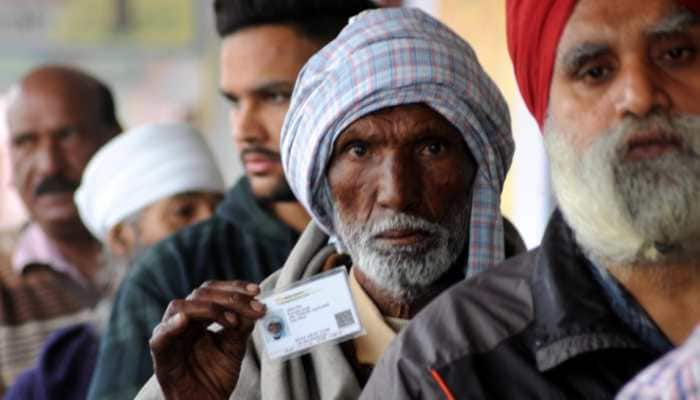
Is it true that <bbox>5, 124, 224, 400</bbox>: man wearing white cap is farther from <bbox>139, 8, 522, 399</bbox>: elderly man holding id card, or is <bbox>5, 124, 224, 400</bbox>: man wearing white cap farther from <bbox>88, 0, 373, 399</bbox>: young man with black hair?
<bbox>139, 8, 522, 399</bbox>: elderly man holding id card

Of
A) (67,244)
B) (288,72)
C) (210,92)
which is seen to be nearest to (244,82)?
(288,72)

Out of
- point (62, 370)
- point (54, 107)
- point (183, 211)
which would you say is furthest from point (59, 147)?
point (62, 370)

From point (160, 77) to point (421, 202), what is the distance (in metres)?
7.84

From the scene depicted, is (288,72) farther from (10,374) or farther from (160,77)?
(160,77)

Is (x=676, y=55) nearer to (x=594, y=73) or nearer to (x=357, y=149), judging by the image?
(x=594, y=73)

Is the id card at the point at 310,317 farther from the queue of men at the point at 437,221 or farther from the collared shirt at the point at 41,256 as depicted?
the collared shirt at the point at 41,256

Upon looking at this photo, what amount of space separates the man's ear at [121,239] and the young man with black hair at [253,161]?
1405 mm

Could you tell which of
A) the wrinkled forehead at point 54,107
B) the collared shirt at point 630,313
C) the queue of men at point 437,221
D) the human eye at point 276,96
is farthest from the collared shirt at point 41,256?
the collared shirt at point 630,313

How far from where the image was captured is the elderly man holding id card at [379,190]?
3094mm

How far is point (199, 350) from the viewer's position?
3023mm

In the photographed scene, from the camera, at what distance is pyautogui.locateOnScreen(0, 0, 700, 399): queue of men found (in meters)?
2.45

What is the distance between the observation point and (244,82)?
434 cm

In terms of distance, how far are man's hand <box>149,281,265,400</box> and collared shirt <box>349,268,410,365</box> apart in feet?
0.92

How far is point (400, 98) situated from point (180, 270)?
44.4 inches
